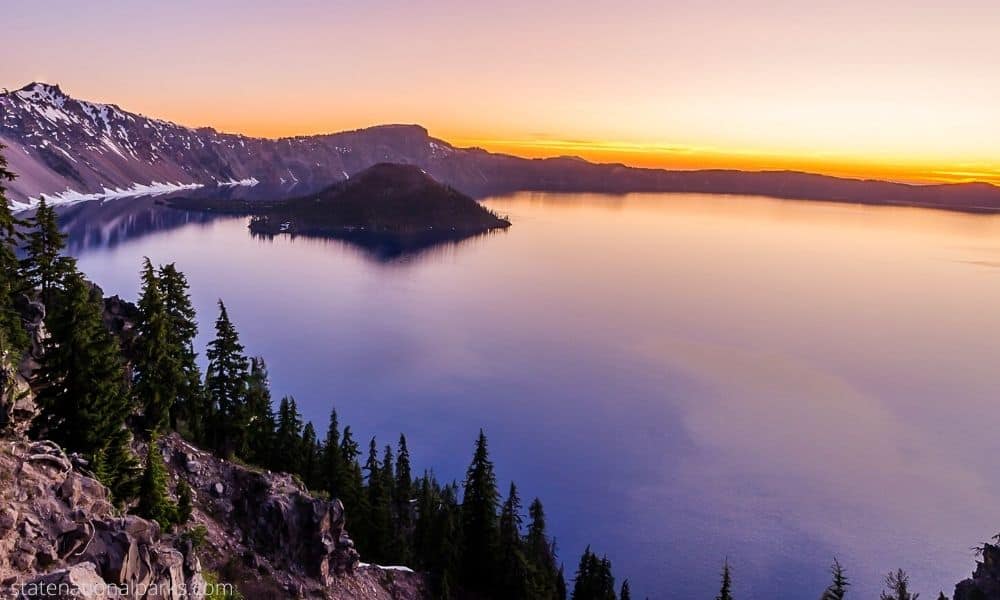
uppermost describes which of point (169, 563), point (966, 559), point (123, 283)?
point (169, 563)

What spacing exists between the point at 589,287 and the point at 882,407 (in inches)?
4086

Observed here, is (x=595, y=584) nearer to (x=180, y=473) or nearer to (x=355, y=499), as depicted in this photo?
(x=355, y=499)

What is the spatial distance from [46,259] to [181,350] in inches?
358

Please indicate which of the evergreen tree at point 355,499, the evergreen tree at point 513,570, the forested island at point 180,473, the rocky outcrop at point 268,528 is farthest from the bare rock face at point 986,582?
the evergreen tree at point 355,499

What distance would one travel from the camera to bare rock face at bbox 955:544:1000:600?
46688 mm

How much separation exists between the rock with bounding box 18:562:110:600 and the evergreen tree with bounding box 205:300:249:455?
2805 centimetres

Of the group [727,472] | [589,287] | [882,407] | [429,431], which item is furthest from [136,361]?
[589,287]

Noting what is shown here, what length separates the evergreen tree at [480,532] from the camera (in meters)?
47.3

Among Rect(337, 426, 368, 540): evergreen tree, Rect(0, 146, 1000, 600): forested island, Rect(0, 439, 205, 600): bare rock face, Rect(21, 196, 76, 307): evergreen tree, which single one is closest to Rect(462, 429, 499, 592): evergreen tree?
Rect(0, 146, 1000, 600): forested island

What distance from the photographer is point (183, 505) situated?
97.2 feet

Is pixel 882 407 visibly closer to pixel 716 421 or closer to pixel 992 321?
pixel 716 421

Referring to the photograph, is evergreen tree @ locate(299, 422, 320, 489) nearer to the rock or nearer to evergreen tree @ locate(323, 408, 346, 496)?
evergreen tree @ locate(323, 408, 346, 496)

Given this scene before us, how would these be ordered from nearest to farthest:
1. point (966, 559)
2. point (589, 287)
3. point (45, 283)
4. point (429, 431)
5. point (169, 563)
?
1. point (169, 563)
2. point (45, 283)
3. point (966, 559)
4. point (429, 431)
5. point (589, 287)

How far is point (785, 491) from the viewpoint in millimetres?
75375
